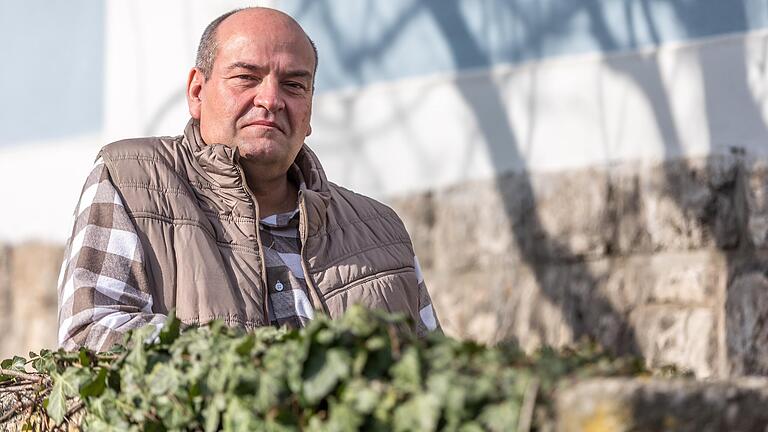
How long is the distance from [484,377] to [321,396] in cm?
26

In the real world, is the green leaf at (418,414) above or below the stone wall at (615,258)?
above

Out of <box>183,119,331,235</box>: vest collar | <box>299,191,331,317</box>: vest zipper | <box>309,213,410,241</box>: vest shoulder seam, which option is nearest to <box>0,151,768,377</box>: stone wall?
<box>309,213,410,241</box>: vest shoulder seam

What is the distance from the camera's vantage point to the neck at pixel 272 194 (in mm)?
3355

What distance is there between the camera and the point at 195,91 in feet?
11.4

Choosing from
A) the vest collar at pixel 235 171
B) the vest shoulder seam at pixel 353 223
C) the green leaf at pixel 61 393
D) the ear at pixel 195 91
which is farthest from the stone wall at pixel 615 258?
the green leaf at pixel 61 393

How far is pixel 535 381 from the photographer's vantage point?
177 cm

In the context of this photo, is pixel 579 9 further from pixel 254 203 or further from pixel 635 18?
pixel 254 203

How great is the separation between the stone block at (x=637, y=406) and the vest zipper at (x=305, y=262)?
4.47 feet

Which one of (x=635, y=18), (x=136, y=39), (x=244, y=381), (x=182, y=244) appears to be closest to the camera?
(x=244, y=381)

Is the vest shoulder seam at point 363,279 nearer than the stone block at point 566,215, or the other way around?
the vest shoulder seam at point 363,279

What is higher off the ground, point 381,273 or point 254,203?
point 254,203

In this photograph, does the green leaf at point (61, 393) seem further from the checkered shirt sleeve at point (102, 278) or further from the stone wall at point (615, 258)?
the stone wall at point (615, 258)

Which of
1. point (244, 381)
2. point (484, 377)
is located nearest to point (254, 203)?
point (244, 381)

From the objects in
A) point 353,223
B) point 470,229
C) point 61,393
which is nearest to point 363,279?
point 353,223
